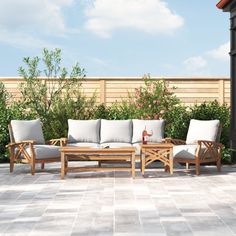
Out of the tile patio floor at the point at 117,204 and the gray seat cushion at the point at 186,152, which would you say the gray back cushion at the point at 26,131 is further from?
the gray seat cushion at the point at 186,152

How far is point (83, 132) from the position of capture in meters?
8.85

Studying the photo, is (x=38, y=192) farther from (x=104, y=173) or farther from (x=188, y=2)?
(x=188, y=2)

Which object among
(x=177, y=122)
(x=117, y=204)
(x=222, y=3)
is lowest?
(x=117, y=204)

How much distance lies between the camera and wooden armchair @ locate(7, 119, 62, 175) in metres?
7.75

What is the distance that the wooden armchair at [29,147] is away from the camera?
7.75m

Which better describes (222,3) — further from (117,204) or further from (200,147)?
(117,204)

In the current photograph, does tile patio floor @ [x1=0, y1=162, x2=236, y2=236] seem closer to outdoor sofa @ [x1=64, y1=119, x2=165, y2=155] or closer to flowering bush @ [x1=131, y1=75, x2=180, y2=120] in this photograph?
outdoor sofa @ [x1=64, y1=119, x2=165, y2=155]

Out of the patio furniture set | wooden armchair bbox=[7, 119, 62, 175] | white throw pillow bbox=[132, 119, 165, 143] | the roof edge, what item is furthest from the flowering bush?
wooden armchair bbox=[7, 119, 62, 175]

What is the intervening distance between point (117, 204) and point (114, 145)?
347 centimetres

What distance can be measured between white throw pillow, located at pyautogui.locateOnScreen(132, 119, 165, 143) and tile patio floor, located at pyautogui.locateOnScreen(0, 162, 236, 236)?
3.23ft

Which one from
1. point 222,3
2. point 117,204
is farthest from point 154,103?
point 117,204

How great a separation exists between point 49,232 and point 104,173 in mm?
4118

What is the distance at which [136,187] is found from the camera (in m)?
6.43

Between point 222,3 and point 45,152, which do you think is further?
point 222,3
